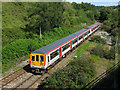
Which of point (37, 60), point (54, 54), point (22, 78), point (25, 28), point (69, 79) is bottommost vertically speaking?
point (22, 78)

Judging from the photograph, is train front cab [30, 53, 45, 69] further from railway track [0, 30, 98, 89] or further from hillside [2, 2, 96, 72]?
hillside [2, 2, 96, 72]

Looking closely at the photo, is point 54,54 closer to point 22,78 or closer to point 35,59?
point 35,59

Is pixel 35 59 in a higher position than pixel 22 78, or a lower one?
higher

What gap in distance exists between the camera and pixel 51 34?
28609mm

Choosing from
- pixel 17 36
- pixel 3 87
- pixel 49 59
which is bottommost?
pixel 3 87

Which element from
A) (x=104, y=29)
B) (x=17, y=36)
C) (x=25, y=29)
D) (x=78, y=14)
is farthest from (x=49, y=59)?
(x=78, y=14)

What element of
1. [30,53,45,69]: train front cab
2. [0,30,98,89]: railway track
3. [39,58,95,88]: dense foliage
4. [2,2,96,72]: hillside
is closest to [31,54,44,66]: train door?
[30,53,45,69]: train front cab

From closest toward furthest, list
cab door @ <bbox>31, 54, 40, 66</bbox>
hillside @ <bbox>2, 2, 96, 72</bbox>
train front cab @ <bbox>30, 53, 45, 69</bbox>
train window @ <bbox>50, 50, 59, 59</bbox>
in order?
train front cab @ <bbox>30, 53, 45, 69</bbox>, cab door @ <bbox>31, 54, 40, 66</bbox>, train window @ <bbox>50, 50, 59, 59</bbox>, hillside @ <bbox>2, 2, 96, 72</bbox>

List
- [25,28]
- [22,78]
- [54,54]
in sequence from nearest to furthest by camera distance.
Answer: [22,78] → [54,54] → [25,28]

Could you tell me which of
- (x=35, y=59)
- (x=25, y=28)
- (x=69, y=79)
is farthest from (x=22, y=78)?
(x=25, y=28)

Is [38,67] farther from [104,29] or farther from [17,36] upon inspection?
[104,29]

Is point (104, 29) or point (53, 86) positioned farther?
point (104, 29)

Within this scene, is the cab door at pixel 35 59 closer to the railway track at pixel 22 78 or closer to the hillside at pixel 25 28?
the railway track at pixel 22 78

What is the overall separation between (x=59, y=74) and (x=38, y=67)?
11.3ft
